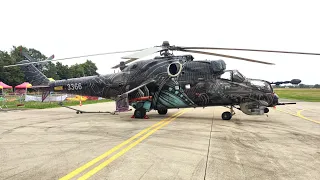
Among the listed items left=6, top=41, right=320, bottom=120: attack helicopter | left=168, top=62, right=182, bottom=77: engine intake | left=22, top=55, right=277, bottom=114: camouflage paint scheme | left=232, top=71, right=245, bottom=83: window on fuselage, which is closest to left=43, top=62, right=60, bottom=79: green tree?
left=22, top=55, right=277, bottom=114: camouflage paint scheme

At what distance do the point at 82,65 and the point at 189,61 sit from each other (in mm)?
101731

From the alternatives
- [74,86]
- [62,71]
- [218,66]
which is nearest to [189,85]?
[218,66]

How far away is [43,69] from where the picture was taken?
342 feet

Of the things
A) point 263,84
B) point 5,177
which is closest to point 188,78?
point 263,84

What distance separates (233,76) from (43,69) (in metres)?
106

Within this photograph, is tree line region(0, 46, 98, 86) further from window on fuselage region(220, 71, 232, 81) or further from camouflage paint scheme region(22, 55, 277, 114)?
window on fuselage region(220, 71, 232, 81)

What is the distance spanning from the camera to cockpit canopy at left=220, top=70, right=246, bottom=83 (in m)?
13.0

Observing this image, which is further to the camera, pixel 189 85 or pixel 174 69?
pixel 174 69

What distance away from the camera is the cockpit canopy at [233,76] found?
13.0m

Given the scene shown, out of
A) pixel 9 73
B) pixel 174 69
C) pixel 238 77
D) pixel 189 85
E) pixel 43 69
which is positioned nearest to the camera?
pixel 238 77

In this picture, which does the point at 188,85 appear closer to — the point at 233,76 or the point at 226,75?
the point at 226,75

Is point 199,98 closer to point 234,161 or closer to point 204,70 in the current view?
point 204,70

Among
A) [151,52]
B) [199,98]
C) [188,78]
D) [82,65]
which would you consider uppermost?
[82,65]

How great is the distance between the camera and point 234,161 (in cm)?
533
